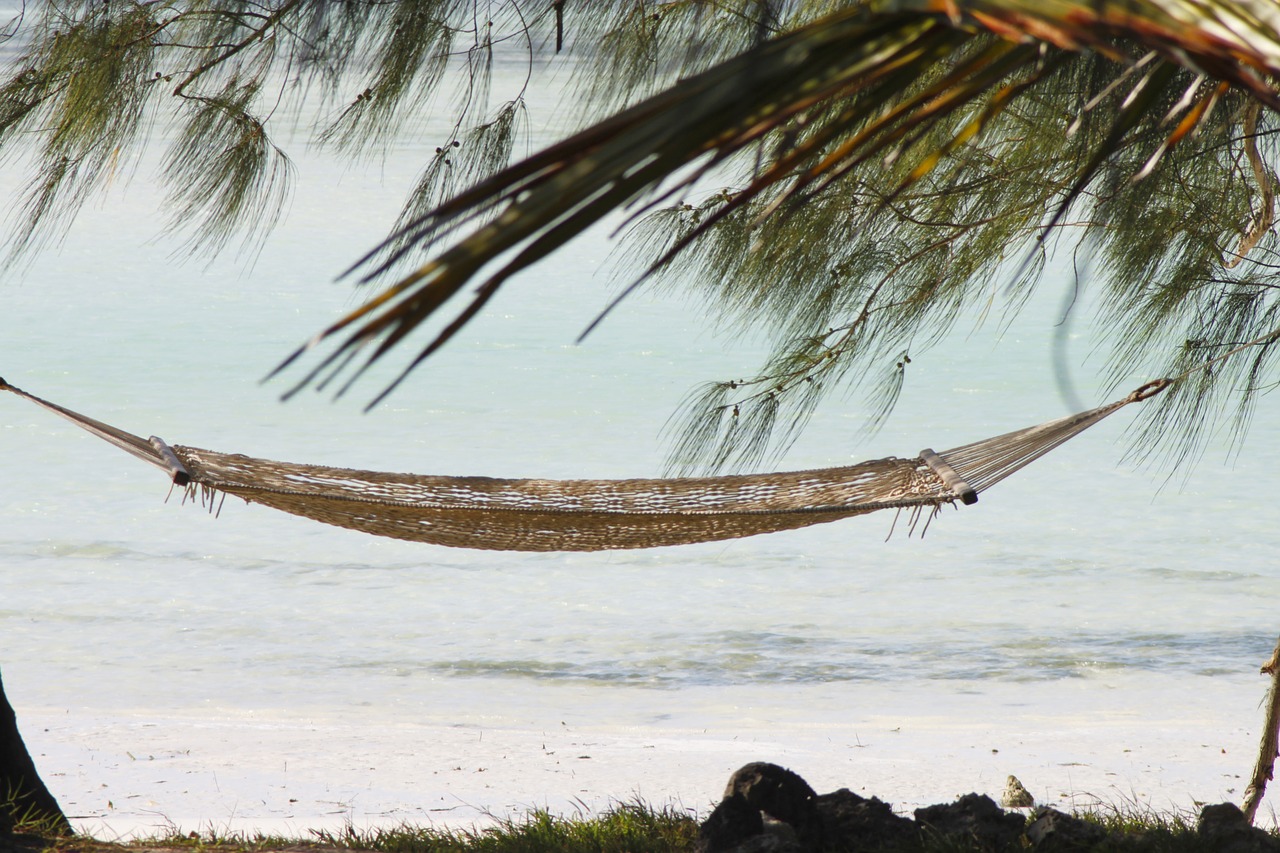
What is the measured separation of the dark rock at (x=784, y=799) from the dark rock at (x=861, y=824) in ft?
0.10

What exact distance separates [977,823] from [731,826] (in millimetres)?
362

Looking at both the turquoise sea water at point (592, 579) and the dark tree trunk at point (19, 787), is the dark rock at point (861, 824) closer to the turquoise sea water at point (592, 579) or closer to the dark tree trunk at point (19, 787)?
the dark tree trunk at point (19, 787)

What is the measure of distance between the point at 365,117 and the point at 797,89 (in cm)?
155

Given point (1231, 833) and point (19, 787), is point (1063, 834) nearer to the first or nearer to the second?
point (1231, 833)

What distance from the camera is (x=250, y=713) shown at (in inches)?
148

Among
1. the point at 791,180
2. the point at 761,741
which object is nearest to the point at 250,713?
the point at 761,741

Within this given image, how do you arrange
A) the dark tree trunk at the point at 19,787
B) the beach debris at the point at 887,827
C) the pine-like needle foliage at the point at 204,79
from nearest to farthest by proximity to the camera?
the pine-like needle foliage at the point at 204,79 → the beach debris at the point at 887,827 → the dark tree trunk at the point at 19,787

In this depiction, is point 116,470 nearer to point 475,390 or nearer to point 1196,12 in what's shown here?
point 475,390

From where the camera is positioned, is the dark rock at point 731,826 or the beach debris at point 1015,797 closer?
the dark rock at point 731,826

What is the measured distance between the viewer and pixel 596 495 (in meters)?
1.95

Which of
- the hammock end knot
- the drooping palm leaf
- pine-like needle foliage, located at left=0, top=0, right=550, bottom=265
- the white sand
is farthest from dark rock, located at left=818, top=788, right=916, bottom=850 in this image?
the drooping palm leaf

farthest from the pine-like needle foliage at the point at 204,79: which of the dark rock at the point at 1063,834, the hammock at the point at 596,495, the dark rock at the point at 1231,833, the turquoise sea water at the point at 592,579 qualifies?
the dark rock at the point at 1231,833

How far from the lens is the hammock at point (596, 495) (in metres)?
1.82

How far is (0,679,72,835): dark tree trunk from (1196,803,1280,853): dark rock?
1715mm
